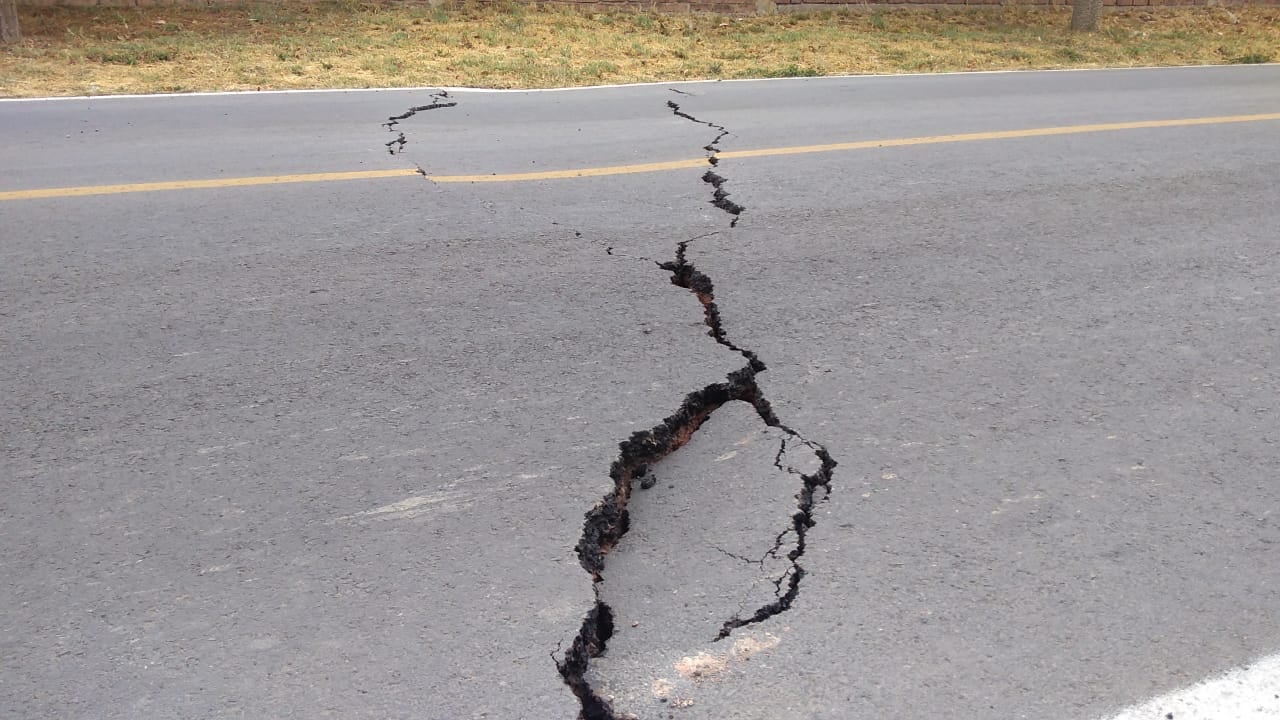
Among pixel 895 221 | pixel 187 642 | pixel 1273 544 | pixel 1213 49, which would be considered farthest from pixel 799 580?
pixel 1213 49

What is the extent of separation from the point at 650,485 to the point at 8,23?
12.2 m

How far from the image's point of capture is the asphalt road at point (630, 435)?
8.64 ft

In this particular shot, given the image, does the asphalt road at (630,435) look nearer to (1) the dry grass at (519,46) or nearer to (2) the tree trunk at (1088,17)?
(1) the dry grass at (519,46)

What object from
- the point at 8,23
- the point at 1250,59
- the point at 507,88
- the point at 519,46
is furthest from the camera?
the point at 1250,59

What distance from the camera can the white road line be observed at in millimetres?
2445

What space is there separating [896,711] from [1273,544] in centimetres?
136

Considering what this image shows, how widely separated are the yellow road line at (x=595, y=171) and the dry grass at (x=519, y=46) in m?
3.99

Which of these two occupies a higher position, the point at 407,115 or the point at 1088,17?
the point at 407,115

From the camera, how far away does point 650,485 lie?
136 inches

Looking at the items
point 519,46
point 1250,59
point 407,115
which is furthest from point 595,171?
point 1250,59

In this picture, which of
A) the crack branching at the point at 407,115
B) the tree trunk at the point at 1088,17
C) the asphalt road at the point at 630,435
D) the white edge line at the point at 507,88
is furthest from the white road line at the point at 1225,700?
the tree trunk at the point at 1088,17

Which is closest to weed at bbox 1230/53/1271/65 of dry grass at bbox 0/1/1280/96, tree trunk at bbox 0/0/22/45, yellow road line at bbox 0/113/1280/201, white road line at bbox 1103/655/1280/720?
dry grass at bbox 0/1/1280/96

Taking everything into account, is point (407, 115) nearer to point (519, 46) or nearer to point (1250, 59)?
point (519, 46)

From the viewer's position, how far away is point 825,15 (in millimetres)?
16469
